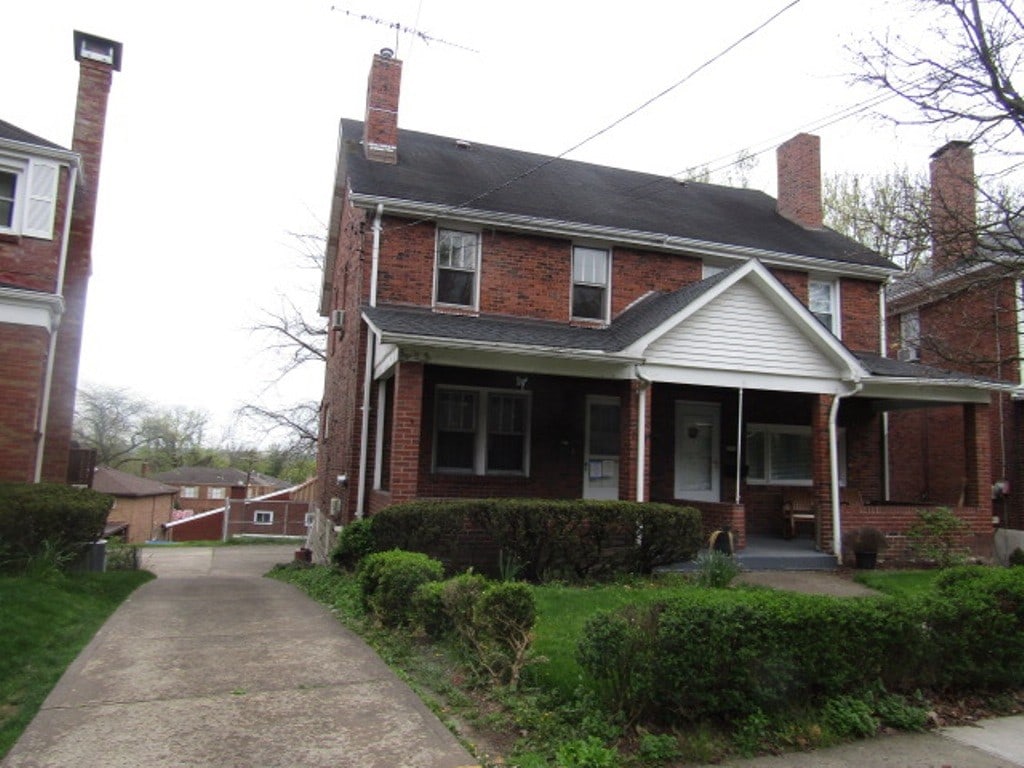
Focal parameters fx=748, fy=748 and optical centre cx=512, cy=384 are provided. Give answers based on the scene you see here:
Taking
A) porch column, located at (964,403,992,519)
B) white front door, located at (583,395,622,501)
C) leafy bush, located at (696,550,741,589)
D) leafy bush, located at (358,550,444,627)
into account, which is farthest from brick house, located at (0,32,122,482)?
porch column, located at (964,403,992,519)

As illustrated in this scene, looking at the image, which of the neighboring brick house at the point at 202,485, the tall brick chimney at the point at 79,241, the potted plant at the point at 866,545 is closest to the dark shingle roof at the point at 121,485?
the neighboring brick house at the point at 202,485

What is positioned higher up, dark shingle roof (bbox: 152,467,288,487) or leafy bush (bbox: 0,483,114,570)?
leafy bush (bbox: 0,483,114,570)

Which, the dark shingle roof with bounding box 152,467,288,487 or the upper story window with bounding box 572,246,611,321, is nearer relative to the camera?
the upper story window with bounding box 572,246,611,321

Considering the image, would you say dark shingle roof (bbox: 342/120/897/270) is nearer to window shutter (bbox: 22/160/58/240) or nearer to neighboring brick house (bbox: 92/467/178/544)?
window shutter (bbox: 22/160/58/240)

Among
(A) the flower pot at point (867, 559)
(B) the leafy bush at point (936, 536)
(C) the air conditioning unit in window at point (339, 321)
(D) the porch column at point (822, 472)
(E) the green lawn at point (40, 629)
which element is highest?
(C) the air conditioning unit in window at point (339, 321)

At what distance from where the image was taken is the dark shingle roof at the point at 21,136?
41.6 feet

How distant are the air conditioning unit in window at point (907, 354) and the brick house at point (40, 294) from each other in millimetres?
19277

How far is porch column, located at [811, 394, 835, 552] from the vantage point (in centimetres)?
1241

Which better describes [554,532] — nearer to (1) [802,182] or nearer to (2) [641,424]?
(2) [641,424]

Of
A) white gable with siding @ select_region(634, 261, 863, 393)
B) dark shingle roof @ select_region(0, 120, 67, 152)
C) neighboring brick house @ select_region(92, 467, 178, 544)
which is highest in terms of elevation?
dark shingle roof @ select_region(0, 120, 67, 152)

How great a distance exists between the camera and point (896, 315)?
1958 cm

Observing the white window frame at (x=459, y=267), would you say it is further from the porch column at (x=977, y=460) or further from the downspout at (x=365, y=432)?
the porch column at (x=977, y=460)

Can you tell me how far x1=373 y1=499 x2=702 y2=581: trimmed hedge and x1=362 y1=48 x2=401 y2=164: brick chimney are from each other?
8345 mm

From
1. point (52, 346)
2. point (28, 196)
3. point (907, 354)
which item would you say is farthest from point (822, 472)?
point (28, 196)
